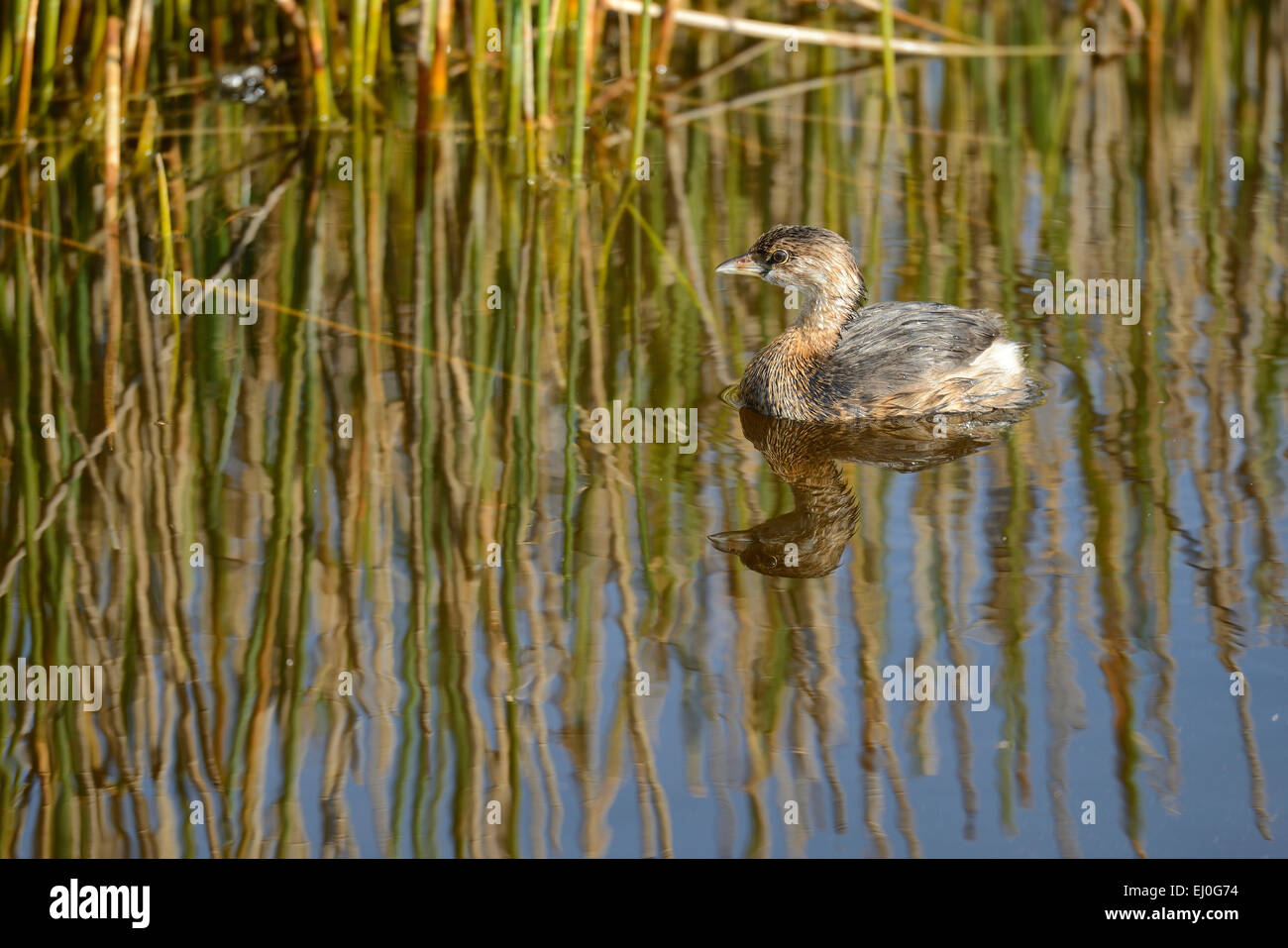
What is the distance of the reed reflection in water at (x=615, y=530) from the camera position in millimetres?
4105

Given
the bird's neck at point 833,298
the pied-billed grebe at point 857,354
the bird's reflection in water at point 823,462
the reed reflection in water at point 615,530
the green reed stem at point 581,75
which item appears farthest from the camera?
the green reed stem at point 581,75

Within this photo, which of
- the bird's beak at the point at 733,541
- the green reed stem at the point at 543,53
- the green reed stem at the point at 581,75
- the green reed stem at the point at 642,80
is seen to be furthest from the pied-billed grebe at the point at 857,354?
the green reed stem at the point at 543,53

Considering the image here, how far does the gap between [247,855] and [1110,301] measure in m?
4.56

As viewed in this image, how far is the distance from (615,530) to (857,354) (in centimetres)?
146

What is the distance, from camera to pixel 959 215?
27.1ft

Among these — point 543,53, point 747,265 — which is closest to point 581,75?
point 543,53

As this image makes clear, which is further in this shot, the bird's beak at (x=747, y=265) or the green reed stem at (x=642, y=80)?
the green reed stem at (x=642, y=80)

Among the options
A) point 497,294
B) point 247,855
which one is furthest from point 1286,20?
point 247,855

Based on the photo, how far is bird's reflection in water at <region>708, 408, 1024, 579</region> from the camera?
5.28 metres

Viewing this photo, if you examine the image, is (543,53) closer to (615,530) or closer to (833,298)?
(833,298)

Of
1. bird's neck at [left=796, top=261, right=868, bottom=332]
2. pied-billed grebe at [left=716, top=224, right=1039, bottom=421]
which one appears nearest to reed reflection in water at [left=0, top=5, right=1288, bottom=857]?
pied-billed grebe at [left=716, top=224, right=1039, bottom=421]

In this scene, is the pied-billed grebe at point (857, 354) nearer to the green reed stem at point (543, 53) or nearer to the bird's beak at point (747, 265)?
the bird's beak at point (747, 265)

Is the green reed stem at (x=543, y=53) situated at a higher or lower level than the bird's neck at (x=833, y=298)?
higher

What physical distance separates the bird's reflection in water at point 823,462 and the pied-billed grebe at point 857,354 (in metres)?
0.07
